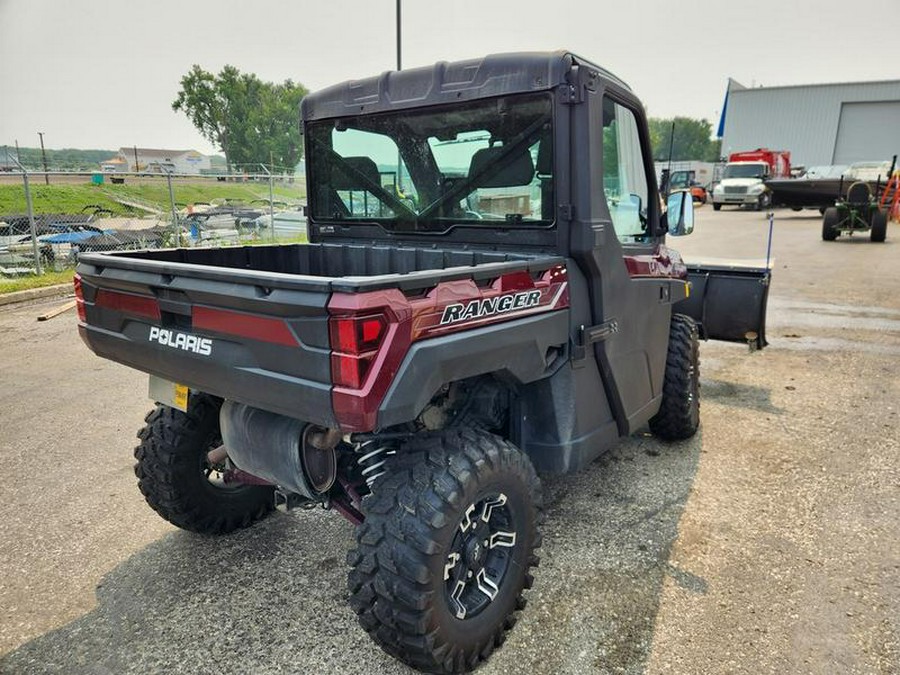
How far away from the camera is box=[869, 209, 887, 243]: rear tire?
15984 millimetres

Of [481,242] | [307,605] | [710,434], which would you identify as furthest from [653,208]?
[307,605]

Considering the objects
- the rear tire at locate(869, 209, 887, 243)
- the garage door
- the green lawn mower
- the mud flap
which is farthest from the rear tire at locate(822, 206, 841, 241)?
the garage door

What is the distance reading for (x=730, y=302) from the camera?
543 centimetres

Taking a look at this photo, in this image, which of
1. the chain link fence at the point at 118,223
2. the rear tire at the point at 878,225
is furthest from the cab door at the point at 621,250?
the rear tire at the point at 878,225

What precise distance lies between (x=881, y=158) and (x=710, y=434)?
166 feet

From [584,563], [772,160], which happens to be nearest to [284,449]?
[584,563]

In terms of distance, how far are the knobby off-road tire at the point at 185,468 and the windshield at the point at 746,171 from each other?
3114 cm

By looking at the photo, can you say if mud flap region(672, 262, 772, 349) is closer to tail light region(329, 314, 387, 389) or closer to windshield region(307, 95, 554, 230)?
windshield region(307, 95, 554, 230)

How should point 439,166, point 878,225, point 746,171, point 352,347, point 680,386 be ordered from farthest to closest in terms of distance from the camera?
point 746,171, point 878,225, point 680,386, point 439,166, point 352,347

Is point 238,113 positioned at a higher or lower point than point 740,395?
higher

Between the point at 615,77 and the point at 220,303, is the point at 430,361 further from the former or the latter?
the point at 615,77

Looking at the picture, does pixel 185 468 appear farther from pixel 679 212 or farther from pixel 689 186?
pixel 689 186

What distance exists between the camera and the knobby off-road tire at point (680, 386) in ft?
13.5

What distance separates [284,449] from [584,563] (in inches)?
62.4
